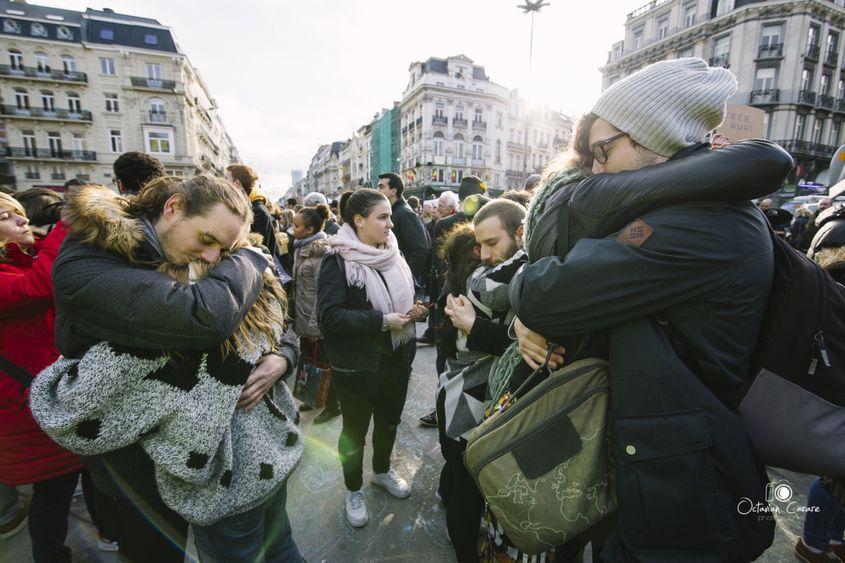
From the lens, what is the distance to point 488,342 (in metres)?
1.95

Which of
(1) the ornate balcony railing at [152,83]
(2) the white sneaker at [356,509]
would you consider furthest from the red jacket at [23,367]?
(1) the ornate balcony railing at [152,83]

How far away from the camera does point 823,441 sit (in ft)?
3.46

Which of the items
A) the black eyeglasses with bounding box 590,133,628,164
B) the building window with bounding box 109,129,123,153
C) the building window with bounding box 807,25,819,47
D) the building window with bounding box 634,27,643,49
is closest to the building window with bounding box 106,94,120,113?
the building window with bounding box 109,129,123,153

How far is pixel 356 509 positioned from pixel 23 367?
2163 millimetres

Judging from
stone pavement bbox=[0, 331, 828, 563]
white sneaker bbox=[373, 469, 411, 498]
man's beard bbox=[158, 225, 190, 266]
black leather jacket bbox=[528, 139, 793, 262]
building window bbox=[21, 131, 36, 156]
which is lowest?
stone pavement bbox=[0, 331, 828, 563]

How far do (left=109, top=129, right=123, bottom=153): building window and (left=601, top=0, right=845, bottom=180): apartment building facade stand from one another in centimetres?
4992

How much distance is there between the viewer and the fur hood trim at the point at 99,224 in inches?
49.3

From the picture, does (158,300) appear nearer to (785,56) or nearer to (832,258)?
(832,258)

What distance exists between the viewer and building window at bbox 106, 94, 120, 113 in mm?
34875

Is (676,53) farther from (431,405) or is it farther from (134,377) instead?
(134,377)

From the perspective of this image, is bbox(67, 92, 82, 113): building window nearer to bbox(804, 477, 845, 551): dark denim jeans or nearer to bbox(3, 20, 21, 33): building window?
bbox(3, 20, 21, 33): building window

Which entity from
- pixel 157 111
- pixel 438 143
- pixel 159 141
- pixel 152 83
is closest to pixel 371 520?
pixel 159 141

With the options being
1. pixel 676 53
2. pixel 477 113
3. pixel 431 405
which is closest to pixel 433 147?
pixel 477 113

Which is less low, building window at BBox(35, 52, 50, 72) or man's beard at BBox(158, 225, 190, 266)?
building window at BBox(35, 52, 50, 72)
